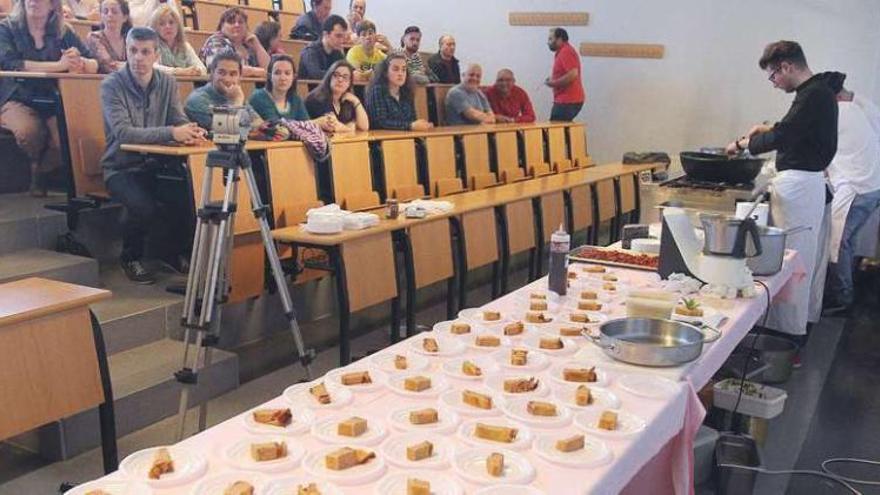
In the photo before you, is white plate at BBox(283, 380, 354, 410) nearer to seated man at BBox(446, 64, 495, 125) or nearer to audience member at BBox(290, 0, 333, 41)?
seated man at BBox(446, 64, 495, 125)

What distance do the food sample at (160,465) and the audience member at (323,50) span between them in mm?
4493

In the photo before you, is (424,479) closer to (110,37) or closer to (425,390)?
(425,390)

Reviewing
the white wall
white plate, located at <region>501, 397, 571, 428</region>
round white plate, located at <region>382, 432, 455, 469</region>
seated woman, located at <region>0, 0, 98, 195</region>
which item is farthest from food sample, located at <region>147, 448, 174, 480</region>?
the white wall

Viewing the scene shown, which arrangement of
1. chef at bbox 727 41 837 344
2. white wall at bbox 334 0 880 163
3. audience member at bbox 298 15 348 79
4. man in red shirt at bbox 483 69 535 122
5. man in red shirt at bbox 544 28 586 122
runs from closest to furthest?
chef at bbox 727 41 837 344
audience member at bbox 298 15 348 79
white wall at bbox 334 0 880 163
man in red shirt at bbox 483 69 535 122
man in red shirt at bbox 544 28 586 122

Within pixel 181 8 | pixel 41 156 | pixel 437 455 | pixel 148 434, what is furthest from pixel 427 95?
pixel 437 455

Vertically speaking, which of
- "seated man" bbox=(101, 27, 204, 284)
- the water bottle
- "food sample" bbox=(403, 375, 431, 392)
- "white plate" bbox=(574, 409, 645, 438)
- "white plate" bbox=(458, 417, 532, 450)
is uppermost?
"seated man" bbox=(101, 27, 204, 284)

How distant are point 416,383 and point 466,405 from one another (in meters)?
0.13

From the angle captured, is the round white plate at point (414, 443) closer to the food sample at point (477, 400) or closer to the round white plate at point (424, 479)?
the round white plate at point (424, 479)

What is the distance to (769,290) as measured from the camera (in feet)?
8.34

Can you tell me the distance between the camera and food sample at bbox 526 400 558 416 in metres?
1.50

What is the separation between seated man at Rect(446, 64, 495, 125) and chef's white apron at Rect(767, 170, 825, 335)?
312cm

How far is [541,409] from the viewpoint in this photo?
1501 millimetres

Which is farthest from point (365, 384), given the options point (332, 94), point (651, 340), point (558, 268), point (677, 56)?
point (677, 56)

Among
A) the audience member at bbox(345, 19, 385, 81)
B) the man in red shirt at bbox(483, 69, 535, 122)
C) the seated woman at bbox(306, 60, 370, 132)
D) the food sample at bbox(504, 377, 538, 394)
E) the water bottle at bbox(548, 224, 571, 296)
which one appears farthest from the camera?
the man in red shirt at bbox(483, 69, 535, 122)
